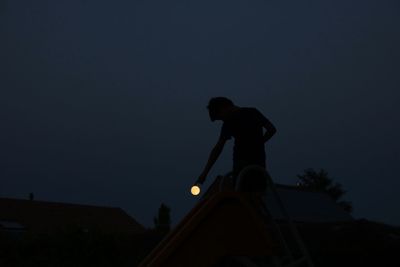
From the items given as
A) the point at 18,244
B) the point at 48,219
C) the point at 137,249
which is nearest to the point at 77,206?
the point at 48,219

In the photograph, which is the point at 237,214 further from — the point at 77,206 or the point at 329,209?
the point at 77,206

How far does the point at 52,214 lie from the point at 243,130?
35.3 metres

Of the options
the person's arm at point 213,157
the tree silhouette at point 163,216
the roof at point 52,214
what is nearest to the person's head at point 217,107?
the person's arm at point 213,157

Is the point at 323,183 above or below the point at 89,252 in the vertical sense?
above

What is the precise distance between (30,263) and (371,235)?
8.83 m

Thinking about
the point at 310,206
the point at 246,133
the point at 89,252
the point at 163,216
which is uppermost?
the point at 163,216

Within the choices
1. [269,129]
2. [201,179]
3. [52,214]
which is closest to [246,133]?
[269,129]

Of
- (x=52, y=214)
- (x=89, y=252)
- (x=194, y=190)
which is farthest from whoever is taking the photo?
(x=52, y=214)

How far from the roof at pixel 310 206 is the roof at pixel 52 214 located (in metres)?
11.5

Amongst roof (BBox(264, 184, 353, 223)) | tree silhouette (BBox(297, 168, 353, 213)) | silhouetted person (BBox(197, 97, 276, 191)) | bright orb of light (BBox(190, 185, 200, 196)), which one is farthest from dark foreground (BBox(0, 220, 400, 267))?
tree silhouette (BBox(297, 168, 353, 213))

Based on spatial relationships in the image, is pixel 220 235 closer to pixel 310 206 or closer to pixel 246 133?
pixel 246 133

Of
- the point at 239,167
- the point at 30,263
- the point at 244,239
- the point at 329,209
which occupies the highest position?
the point at 329,209

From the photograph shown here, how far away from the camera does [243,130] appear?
12.2 feet

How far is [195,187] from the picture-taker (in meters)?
3.21
